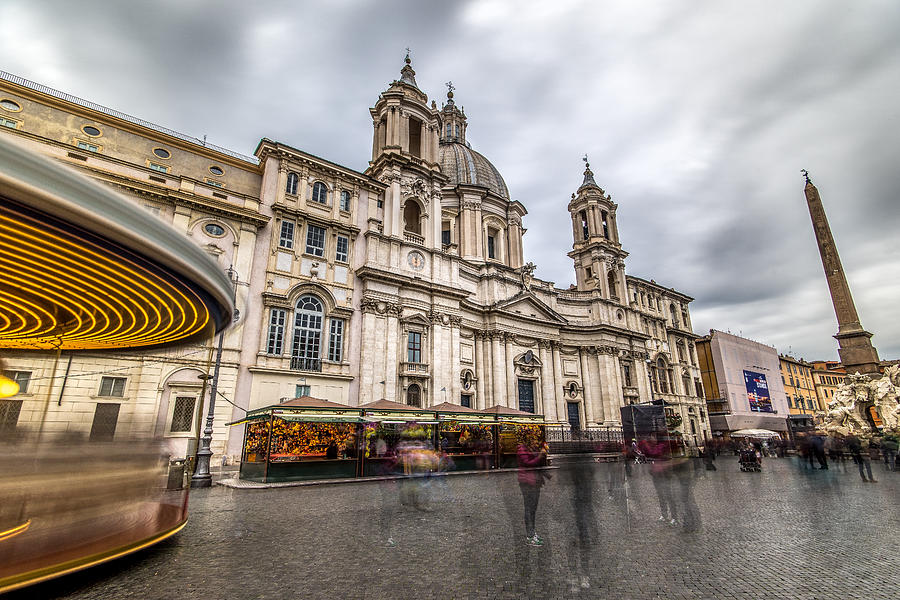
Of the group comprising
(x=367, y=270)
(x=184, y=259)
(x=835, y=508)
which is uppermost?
(x=367, y=270)

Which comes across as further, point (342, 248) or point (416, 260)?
point (416, 260)

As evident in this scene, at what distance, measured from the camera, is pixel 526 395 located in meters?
36.7

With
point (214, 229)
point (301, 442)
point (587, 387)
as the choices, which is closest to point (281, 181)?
point (214, 229)

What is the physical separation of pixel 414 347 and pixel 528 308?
43.5ft

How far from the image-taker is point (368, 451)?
18.7 metres

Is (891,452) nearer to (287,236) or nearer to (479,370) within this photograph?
(479,370)

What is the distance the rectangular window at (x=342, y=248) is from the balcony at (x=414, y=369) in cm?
776

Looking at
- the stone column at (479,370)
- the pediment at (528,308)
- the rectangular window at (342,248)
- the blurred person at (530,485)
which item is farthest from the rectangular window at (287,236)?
the blurred person at (530,485)

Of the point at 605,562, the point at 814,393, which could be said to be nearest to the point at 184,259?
the point at 605,562

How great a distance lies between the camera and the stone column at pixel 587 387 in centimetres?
3921

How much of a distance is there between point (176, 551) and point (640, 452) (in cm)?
2841

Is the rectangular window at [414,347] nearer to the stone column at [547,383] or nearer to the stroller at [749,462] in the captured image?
the stone column at [547,383]

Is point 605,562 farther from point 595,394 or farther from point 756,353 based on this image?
point 756,353

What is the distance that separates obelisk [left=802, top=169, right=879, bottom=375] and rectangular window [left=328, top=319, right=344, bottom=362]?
38.6 metres
